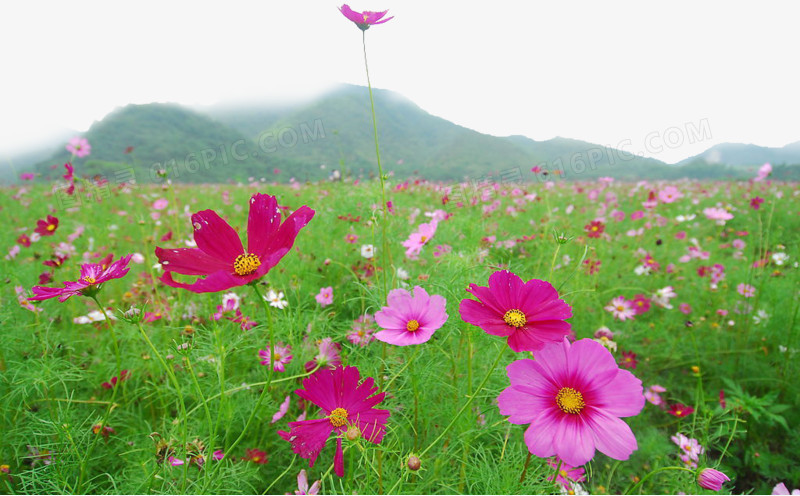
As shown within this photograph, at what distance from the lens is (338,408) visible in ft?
2.07

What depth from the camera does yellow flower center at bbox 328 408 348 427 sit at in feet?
1.99

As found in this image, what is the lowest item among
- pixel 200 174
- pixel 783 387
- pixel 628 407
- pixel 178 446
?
pixel 783 387

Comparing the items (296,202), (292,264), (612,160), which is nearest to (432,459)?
(292,264)

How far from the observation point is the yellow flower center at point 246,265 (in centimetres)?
49

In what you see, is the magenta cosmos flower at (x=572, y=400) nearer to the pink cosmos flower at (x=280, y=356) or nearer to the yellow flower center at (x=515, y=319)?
the yellow flower center at (x=515, y=319)

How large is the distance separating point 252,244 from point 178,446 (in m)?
0.50

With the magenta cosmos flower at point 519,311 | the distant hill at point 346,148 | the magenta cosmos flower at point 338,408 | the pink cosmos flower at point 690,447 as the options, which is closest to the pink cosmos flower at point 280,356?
the magenta cosmos flower at point 338,408

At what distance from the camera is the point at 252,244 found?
0.56 metres

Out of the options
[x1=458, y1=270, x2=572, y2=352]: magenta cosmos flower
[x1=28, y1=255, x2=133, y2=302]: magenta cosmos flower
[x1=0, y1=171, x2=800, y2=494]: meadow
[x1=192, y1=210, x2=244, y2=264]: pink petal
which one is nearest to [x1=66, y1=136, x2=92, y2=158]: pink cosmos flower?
[x1=0, y1=171, x2=800, y2=494]: meadow

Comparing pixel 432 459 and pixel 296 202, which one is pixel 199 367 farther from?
pixel 296 202

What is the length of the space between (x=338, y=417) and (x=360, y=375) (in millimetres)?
330

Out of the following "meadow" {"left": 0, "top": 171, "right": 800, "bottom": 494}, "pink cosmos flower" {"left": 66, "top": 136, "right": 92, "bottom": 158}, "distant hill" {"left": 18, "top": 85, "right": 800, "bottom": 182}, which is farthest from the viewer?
"distant hill" {"left": 18, "top": 85, "right": 800, "bottom": 182}

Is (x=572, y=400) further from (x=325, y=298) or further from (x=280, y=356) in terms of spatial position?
(x=325, y=298)

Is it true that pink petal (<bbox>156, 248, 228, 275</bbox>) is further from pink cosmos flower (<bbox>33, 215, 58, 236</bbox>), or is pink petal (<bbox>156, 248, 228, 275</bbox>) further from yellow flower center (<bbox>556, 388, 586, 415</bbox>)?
pink cosmos flower (<bbox>33, 215, 58, 236</bbox>)
